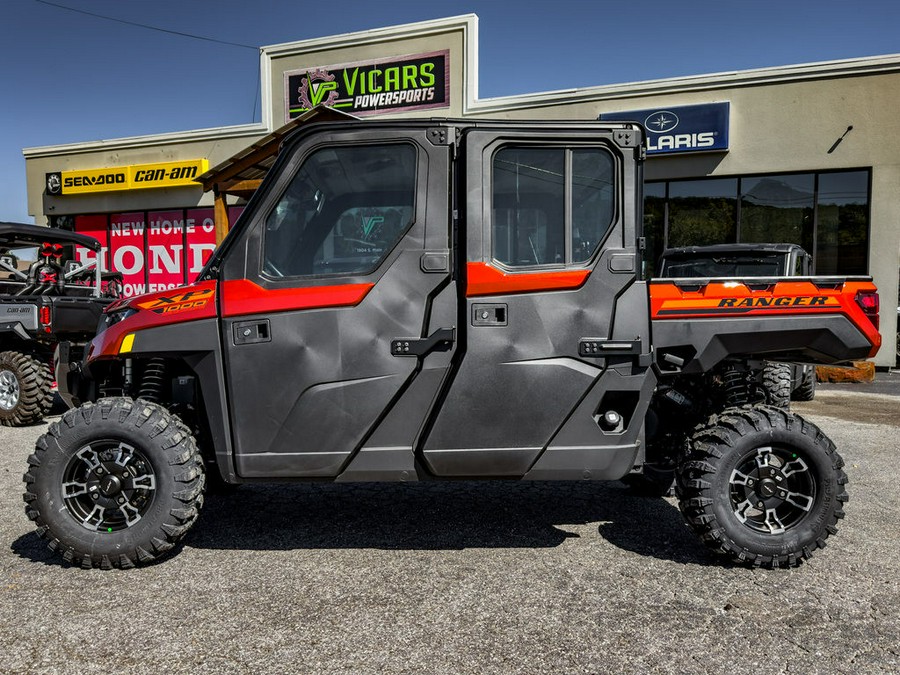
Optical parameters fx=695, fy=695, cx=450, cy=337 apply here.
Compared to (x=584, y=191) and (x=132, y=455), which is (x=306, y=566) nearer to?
(x=132, y=455)

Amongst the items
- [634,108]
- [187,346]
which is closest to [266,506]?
[187,346]

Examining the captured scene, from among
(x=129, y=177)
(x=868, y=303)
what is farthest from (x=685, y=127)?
(x=129, y=177)

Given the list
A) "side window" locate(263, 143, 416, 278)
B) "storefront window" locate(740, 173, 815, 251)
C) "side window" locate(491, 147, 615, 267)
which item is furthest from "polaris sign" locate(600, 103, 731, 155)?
"side window" locate(263, 143, 416, 278)

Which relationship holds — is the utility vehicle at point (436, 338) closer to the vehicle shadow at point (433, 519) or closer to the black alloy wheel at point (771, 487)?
the black alloy wheel at point (771, 487)

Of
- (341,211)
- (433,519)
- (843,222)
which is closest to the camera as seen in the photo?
(341,211)

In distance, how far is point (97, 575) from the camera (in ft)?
11.9

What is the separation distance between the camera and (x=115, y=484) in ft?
12.0

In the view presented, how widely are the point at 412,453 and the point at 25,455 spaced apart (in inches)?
198

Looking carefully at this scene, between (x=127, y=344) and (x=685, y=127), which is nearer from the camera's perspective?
(x=127, y=344)

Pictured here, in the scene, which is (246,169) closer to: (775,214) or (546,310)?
(546,310)

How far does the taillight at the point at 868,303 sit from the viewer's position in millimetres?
3725

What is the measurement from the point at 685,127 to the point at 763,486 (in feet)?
42.7

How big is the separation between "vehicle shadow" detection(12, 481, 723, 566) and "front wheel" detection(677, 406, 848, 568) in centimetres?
27

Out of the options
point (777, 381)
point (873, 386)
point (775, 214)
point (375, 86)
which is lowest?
point (873, 386)
